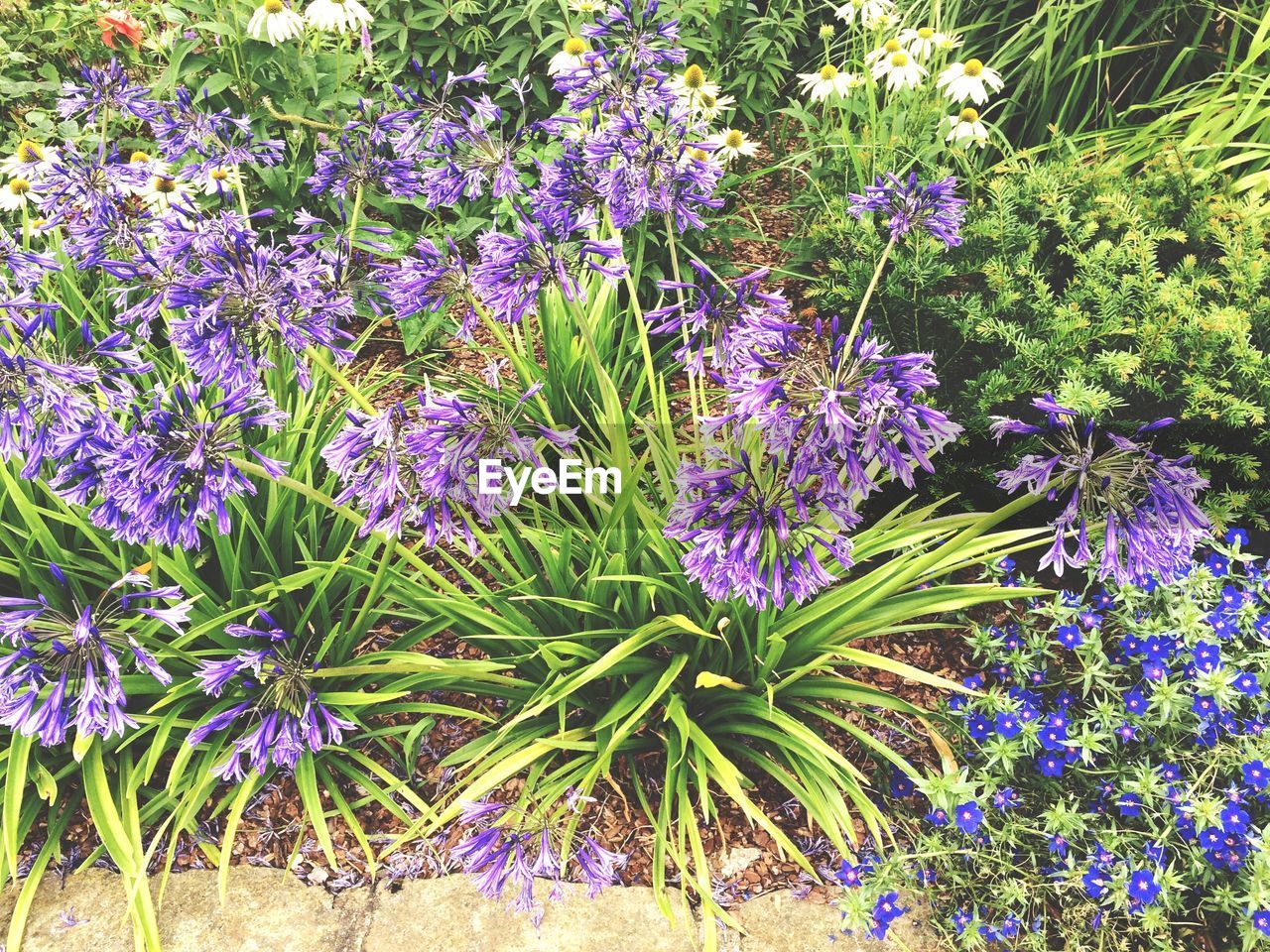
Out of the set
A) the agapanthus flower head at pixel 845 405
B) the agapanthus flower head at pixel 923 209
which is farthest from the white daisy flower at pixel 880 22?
the agapanthus flower head at pixel 845 405

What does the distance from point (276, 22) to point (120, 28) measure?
119 cm

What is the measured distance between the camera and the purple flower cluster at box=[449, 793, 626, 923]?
177 cm

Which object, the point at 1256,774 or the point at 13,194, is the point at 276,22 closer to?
the point at 13,194

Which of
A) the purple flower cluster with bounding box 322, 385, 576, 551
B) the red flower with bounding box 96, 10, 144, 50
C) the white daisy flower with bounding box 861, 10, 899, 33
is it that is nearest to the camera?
the purple flower cluster with bounding box 322, 385, 576, 551

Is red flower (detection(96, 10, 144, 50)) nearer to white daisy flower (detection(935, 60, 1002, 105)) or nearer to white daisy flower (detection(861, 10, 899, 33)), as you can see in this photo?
white daisy flower (detection(861, 10, 899, 33))

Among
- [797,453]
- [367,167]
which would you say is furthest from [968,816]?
[367,167]

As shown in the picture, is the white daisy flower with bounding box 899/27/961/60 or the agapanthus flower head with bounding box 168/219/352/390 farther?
the white daisy flower with bounding box 899/27/961/60

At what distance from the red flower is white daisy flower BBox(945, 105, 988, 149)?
143 inches

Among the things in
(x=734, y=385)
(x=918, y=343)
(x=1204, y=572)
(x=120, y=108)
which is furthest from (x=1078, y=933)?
(x=120, y=108)

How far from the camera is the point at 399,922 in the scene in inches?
83.0

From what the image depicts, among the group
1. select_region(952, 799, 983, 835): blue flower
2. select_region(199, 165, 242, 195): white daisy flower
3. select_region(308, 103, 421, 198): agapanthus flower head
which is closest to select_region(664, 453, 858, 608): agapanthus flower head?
select_region(952, 799, 983, 835): blue flower

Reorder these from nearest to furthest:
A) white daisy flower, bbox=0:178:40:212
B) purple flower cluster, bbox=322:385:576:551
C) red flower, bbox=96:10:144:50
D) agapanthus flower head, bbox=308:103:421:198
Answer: purple flower cluster, bbox=322:385:576:551, agapanthus flower head, bbox=308:103:421:198, white daisy flower, bbox=0:178:40:212, red flower, bbox=96:10:144:50

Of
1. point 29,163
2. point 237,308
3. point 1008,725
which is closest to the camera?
point 237,308

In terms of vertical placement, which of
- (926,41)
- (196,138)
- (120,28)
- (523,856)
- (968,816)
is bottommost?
(523,856)
